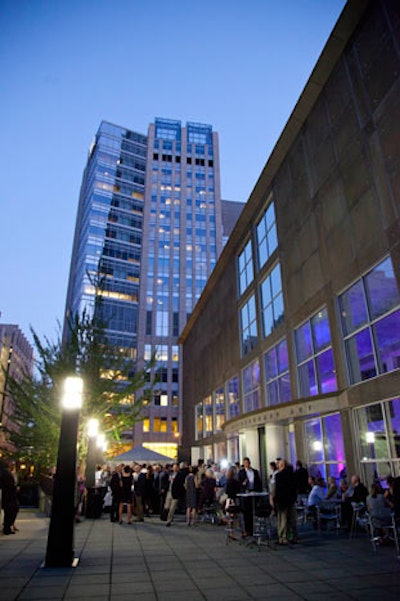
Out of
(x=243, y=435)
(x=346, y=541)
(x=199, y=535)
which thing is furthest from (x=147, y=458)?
(x=346, y=541)

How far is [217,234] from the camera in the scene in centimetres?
8025

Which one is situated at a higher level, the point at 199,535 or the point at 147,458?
the point at 147,458

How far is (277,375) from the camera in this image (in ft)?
63.0

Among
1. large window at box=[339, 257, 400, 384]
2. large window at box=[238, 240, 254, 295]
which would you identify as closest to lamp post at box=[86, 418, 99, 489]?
large window at box=[339, 257, 400, 384]

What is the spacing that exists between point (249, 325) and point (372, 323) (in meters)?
12.2

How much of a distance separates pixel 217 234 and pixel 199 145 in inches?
906

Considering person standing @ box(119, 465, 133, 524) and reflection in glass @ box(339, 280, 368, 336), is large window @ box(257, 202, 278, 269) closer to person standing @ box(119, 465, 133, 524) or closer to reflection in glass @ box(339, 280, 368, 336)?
reflection in glass @ box(339, 280, 368, 336)

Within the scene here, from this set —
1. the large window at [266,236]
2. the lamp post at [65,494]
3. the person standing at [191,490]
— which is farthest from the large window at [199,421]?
the lamp post at [65,494]

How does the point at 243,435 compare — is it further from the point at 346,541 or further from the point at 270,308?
the point at 346,541

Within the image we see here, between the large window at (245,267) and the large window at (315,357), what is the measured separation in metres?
7.92

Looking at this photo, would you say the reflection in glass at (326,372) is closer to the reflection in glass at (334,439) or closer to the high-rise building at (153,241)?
the reflection in glass at (334,439)

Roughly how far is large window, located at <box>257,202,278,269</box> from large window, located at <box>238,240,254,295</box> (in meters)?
1.52

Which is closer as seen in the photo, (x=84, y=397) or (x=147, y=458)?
(x=84, y=397)

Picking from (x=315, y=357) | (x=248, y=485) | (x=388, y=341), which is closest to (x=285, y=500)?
(x=248, y=485)
